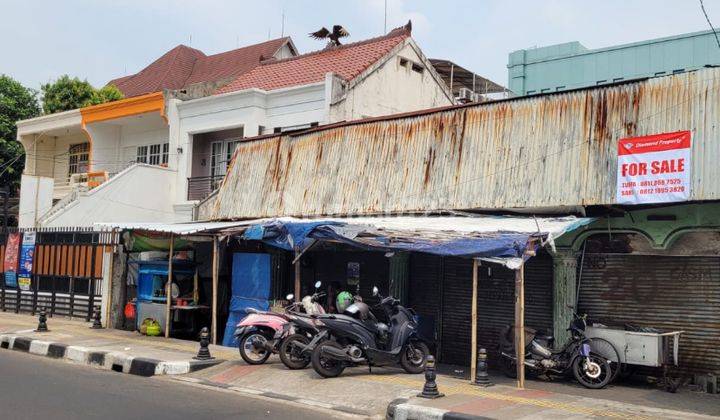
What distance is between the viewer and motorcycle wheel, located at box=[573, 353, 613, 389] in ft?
33.7

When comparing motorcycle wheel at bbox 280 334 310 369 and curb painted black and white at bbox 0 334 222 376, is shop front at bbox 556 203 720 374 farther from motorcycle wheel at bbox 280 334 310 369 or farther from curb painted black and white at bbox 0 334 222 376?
curb painted black and white at bbox 0 334 222 376

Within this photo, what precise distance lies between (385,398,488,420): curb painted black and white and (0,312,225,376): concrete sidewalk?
447 cm

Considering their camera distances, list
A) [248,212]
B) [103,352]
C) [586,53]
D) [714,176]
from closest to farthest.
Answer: [714,176]
[103,352]
[248,212]
[586,53]

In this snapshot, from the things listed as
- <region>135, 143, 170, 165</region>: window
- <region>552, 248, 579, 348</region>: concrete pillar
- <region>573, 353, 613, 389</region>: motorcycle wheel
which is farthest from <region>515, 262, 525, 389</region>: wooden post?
<region>135, 143, 170, 165</region>: window

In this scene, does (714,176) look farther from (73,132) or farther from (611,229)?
(73,132)

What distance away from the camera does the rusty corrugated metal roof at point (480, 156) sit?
1044 centimetres

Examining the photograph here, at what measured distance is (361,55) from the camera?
73.0 feet

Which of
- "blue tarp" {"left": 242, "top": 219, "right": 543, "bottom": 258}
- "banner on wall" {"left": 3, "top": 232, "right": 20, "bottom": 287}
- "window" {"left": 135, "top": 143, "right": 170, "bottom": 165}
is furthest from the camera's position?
"window" {"left": 135, "top": 143, "right": 170, "bottom": 165}

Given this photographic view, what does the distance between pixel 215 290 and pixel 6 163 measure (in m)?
23.4

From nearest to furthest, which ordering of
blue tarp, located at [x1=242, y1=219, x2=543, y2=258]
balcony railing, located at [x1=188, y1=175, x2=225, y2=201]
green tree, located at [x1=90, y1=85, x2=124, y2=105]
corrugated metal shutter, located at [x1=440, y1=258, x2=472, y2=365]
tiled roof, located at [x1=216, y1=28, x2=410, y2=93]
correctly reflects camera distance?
blue tarp, located at [x1=242, y1=219, x2=543, y2=258]
corrugated metal shutter, located at [x1=440, y1=258, x2=472, y2=365]
tiled roof, located at [x1=216, y1=28, x2=410, y2=93]
balcony railing, located at [x1=188, y1=175, x2=225, y2=201]
green tree, located at [x1=90, y1=85, x2=124, y2=105]

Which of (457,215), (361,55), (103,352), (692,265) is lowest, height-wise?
(103,352)

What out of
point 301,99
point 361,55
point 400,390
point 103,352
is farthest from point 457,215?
point 361,55

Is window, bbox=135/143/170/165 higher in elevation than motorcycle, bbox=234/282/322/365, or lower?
higher

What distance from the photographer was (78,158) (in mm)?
29766
